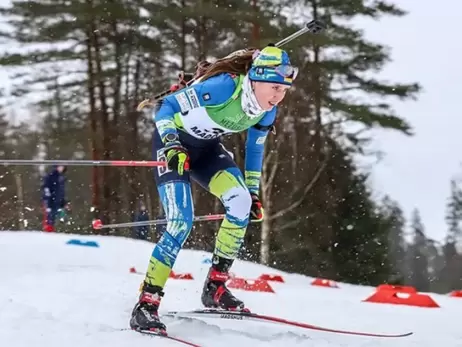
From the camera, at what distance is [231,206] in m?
3.68

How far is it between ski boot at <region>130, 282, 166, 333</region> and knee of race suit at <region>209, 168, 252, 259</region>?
2.10ft

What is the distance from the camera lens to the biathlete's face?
3.49 metres

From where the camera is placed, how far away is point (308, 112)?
18.1m

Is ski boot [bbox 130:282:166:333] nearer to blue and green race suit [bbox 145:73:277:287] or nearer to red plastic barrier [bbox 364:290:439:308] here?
blue and green race suit [bbox 145:73:277:287]

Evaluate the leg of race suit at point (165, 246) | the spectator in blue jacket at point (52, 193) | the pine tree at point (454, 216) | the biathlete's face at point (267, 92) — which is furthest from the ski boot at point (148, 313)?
the pine tree at point (454, 216)

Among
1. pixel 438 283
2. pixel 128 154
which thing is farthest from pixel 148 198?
pixel 438 283

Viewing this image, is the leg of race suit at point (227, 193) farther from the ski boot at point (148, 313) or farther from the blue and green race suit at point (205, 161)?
the ski boot at point (148, 313)

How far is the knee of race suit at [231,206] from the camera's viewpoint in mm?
3688

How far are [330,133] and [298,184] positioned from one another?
5.62 ft

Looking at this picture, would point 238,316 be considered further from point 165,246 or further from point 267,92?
point 267,92

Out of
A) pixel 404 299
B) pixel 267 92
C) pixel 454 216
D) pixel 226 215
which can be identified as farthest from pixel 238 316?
pixel 454 216

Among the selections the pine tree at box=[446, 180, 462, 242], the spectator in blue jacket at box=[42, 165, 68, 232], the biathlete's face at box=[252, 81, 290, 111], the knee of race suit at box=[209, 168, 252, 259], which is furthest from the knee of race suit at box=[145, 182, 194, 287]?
the pine tree at box=[446, 180, 462, 242]

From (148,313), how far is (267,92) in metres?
1.34

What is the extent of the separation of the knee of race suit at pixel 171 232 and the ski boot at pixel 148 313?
0.04 m
